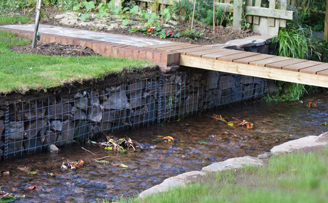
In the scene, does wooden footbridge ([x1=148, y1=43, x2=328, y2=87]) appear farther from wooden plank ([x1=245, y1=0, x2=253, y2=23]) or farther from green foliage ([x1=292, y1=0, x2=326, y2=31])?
green foliage ([x1=292, y1=0, x2=326, y2=31])

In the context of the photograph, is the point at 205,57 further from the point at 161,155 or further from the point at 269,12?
the point at 269,12

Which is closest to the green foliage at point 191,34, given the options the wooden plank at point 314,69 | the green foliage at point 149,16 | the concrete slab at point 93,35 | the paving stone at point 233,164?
the concrete slab at point 93,35

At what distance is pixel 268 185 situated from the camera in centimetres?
331

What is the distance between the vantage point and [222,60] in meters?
6.32

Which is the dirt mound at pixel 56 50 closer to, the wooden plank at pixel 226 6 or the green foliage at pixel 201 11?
the green foliage at pixel 201 11

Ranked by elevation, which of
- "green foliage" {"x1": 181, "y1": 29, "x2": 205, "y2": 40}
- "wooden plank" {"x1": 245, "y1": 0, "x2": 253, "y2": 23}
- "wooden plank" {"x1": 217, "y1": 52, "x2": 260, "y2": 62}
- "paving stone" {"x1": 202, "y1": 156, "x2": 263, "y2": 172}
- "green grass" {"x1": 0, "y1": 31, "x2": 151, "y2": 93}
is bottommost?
"paving stone" {"x1": 202, "y1": 156, "x2": 263, "y2": 172}

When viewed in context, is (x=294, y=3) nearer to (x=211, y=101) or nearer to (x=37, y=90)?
(x=211, y=101)

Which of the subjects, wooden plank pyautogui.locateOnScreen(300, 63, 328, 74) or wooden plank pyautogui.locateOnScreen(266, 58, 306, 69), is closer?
wooden plank pyautogui.locateOnScreen(300, 63, 328, 74)

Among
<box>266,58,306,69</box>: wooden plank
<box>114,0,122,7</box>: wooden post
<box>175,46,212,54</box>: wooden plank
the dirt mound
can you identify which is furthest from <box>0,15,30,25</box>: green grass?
<box>266,58,306,69</box>: wooden plank

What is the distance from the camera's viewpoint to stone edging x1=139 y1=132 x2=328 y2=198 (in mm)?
3576

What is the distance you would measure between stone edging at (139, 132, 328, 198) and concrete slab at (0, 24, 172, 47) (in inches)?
133

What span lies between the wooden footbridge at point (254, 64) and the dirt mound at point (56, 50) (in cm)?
102

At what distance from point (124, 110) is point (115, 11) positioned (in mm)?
4258

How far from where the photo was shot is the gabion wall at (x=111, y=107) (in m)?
5.05
